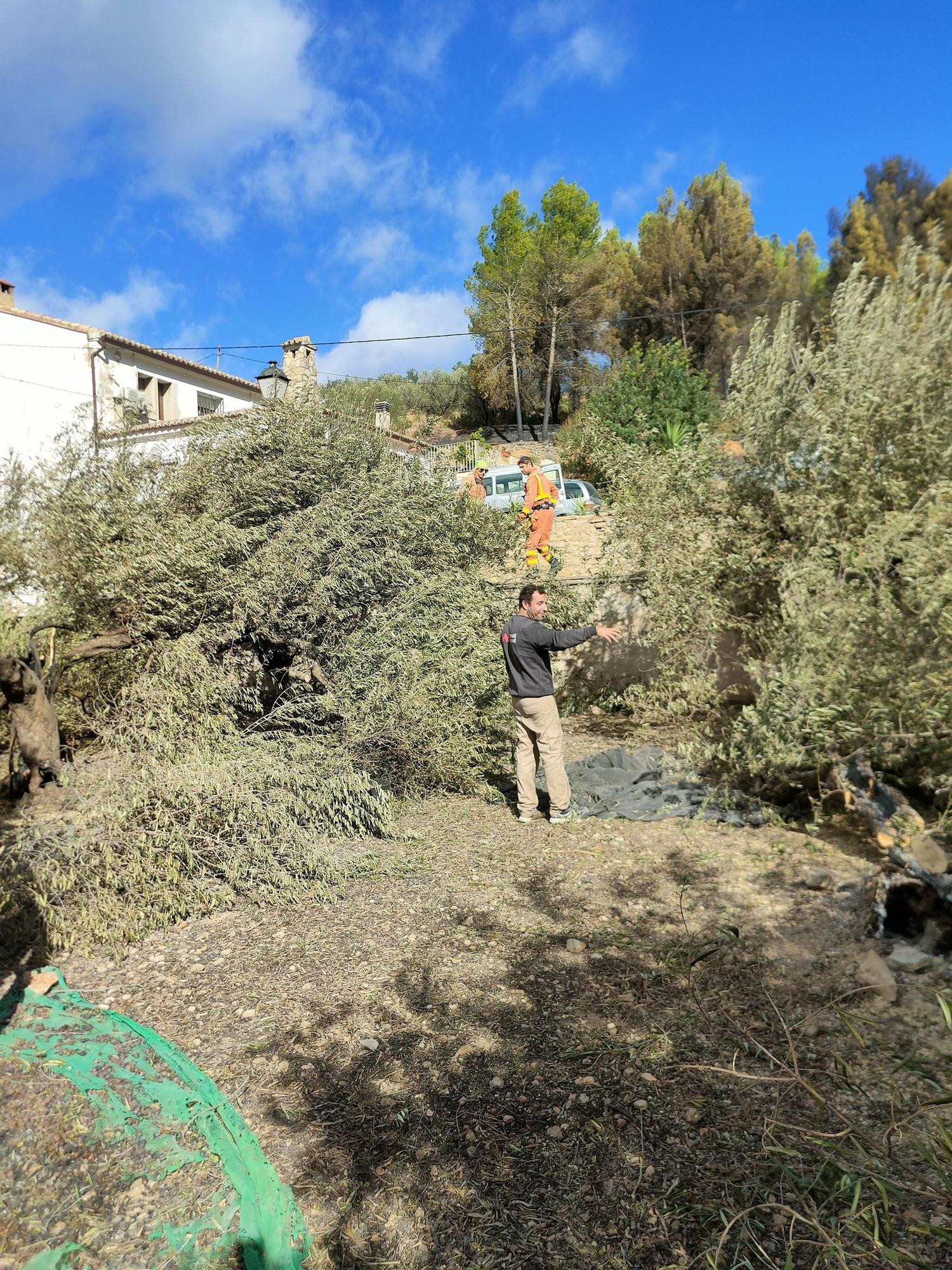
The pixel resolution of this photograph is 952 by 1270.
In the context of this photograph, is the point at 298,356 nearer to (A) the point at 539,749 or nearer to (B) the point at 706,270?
(A) the point at 539,749

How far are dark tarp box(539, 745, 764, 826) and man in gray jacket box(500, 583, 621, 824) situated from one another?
1.18ft

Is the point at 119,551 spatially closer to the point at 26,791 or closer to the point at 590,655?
the point at 26,791

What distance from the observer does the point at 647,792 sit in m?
6.26

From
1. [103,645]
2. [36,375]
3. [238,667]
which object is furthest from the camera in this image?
[36,375]

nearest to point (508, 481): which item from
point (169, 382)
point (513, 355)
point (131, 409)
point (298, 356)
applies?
point (298, 356)

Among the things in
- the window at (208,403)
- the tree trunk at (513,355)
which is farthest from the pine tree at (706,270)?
the window at (208,403)

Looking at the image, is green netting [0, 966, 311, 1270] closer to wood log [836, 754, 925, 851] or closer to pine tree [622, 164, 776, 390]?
wood log [836, 754, 925, 851]

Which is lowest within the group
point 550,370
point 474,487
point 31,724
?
point 31,724

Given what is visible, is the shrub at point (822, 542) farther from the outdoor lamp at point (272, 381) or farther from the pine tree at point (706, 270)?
the pine tree at point (706, 270)

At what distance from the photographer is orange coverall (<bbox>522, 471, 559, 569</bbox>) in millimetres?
9422

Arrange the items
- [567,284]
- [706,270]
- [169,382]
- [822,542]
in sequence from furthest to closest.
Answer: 1. [567,284]
2. [706,270]
3. [169,382]
4. [822,542]

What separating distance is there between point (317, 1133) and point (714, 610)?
5.87 m

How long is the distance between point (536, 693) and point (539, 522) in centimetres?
416

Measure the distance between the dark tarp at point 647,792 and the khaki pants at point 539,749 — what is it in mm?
314
